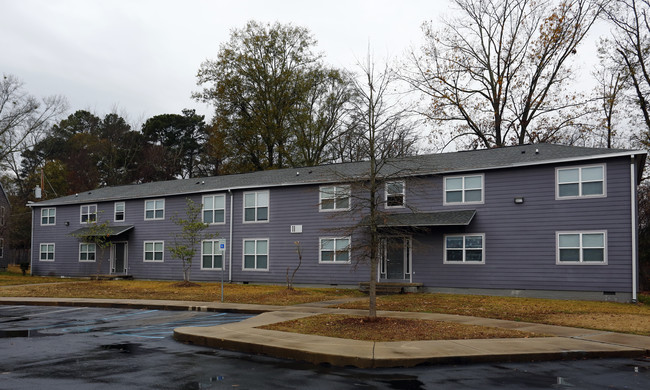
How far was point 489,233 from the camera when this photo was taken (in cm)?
2273

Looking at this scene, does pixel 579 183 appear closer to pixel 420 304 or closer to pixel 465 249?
pixel 465 249

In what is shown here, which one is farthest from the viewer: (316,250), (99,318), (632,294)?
(316,250)

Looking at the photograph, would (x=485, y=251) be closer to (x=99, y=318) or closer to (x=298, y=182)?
(x=298, y=182)

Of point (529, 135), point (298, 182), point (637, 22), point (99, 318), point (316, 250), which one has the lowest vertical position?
point (99, 318)

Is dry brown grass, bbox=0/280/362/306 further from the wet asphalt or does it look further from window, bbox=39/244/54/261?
window, bbox=39/244/54/261

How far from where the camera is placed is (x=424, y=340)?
37.4 ft

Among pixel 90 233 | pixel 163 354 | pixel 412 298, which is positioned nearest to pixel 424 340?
pixel 163 354

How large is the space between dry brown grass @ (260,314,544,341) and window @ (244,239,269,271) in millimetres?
14703

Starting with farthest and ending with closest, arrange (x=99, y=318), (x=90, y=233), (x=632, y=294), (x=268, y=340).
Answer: (x=90, y=233) < (x=632, y=294) < (x=99, y=318) < (x=268, y=340)

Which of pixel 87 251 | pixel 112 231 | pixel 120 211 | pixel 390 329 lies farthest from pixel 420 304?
pixel 87 251

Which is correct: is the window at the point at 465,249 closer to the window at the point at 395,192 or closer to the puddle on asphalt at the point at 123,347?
the window at the point at 395,192

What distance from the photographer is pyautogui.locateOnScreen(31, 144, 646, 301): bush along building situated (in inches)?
796

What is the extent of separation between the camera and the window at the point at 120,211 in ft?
117

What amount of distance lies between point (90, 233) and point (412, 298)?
69.6ft
